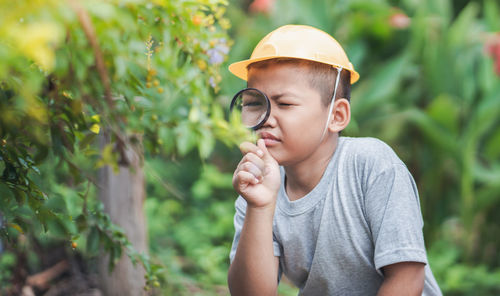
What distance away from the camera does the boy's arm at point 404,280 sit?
4.81 feet

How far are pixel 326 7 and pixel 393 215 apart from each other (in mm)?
Answer: 3545

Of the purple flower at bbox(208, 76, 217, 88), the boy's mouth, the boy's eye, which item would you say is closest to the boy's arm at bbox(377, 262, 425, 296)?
the boy's mouth

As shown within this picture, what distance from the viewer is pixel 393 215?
4.91 ft

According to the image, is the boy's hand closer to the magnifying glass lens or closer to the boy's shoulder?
the magnifying glass lens

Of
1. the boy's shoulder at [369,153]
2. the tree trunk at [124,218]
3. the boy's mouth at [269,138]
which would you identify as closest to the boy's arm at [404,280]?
the boy's shoulder at [369,153]

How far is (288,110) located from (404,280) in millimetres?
593

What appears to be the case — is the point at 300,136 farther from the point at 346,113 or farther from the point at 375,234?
the point at 375,234

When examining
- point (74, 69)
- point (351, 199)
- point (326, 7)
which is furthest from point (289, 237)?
point (326, 7)

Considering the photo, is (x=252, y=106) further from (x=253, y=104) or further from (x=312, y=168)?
(x=312, y=168)

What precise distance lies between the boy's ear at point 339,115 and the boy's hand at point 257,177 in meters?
0.28

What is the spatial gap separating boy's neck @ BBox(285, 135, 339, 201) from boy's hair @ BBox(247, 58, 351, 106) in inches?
6.1

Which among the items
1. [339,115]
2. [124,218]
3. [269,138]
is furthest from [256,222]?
[124,218]

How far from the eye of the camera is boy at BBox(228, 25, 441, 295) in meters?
1.51

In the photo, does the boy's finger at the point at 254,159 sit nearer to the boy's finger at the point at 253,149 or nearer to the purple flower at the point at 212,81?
the boy's finger at the point at 253,149
